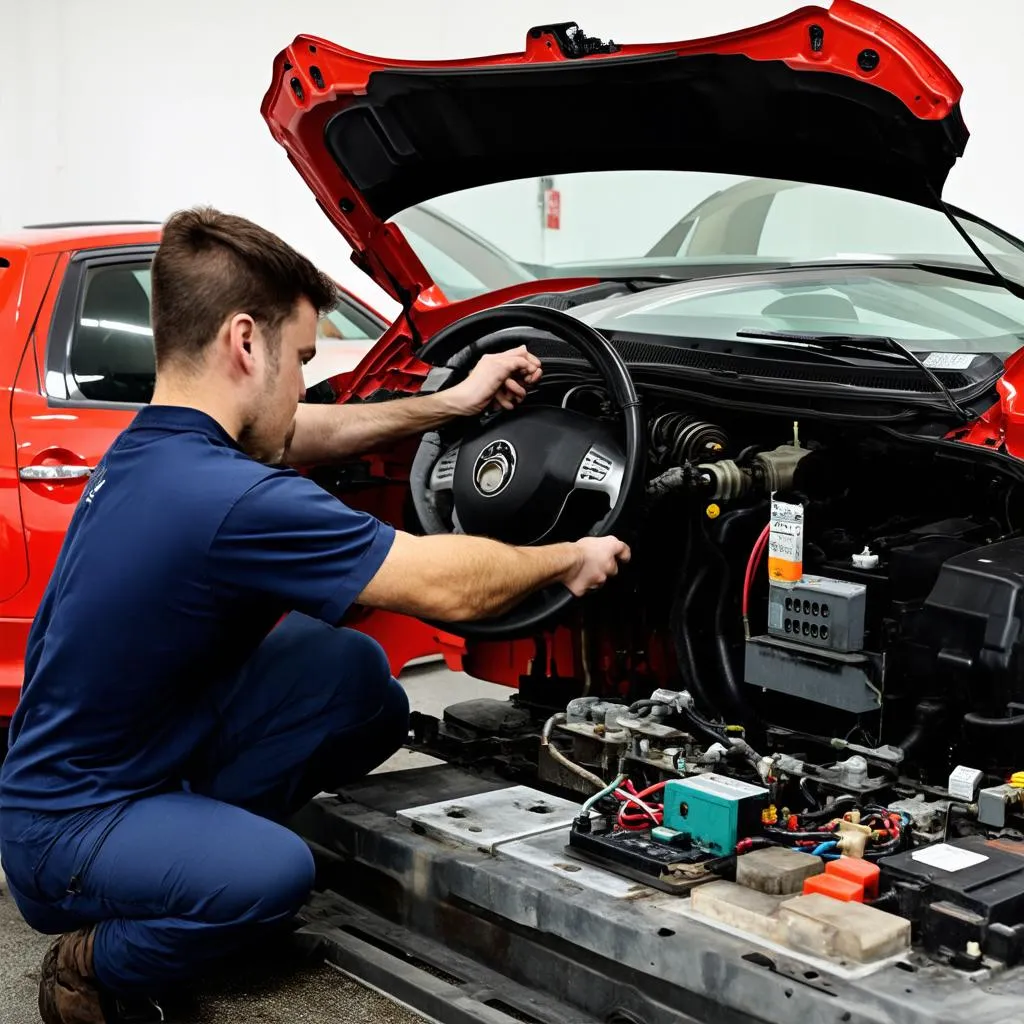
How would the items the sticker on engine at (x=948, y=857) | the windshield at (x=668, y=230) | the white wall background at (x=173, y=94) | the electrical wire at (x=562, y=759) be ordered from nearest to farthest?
the sticker on engine at (x=948, y=857), the electrical wire at (x=562, y=759), the windshield at (x=668, y=230), the white wall background at (x=173, y=94)

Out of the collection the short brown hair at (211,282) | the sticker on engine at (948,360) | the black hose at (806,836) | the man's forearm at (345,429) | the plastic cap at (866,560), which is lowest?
the black hose at (806,836)

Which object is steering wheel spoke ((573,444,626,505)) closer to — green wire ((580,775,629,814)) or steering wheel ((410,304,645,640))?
steering wheel ((410,304,645,640))

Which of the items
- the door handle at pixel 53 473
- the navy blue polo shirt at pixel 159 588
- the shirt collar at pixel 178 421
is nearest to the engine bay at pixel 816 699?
the navy blue polo shirt at pixel 159 588

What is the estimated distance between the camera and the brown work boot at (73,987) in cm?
219

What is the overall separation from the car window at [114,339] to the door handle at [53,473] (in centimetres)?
26

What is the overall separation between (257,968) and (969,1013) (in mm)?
1305

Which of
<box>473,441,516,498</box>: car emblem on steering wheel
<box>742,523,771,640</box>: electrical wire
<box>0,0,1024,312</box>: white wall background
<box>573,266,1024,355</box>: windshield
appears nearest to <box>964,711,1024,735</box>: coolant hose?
<box>742,523,771,640</box>: electrical wire

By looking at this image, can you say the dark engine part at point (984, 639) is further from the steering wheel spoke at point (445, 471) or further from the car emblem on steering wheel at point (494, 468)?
the steering wheel spoke at point (445, 471)

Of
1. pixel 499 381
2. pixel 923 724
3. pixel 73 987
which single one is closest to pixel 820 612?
pixel 923 724

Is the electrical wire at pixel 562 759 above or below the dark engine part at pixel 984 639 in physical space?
below

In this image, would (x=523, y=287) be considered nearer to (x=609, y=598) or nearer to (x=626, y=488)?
(x=609, y=598)

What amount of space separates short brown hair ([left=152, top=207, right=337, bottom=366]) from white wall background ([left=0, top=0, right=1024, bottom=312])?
5.26 metres

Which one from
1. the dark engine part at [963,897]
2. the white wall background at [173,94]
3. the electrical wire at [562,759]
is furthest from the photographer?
the white wall background at [173,94]

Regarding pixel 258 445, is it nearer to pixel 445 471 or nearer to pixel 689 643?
pixel 445 471
